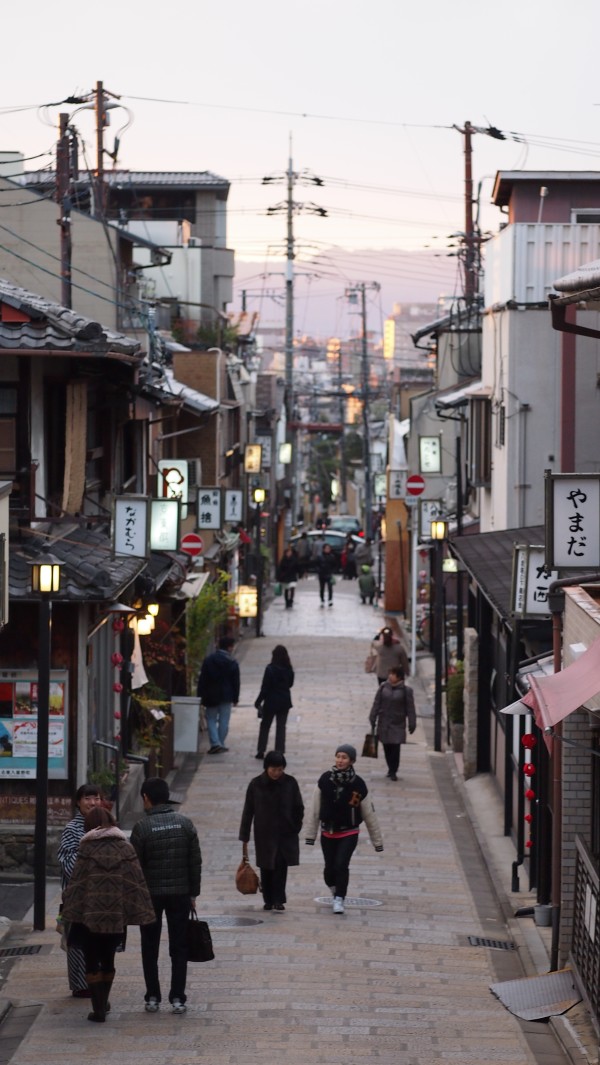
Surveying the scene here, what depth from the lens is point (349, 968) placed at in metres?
12.7

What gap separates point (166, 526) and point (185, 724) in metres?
3.75

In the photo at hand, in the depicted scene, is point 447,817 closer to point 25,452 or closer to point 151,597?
point 151,597

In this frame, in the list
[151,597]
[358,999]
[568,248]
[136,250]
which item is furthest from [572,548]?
[136,250]

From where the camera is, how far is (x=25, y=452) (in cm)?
1678

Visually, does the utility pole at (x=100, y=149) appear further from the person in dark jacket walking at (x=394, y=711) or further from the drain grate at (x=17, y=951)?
the drain grate at (x=17, y=951)

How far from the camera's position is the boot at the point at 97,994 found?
35.8 feet

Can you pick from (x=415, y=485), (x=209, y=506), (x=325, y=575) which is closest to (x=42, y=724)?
(x=209, y=506)

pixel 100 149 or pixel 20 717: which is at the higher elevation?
pixel 100 149

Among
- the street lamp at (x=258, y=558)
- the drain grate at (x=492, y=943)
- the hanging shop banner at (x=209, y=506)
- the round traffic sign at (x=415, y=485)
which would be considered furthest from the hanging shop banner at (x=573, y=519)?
the street lamp at (x=258, y=558)

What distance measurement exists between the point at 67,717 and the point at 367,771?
8140 mm

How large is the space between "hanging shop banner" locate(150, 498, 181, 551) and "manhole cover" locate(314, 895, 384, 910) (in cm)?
759

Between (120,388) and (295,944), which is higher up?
(120,388)

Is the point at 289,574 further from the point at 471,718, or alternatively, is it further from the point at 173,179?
the point at 471,718

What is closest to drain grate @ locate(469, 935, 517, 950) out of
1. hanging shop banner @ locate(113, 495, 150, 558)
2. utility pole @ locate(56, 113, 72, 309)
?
hanging shop banner @ locate(113, 495, 150, 558)
